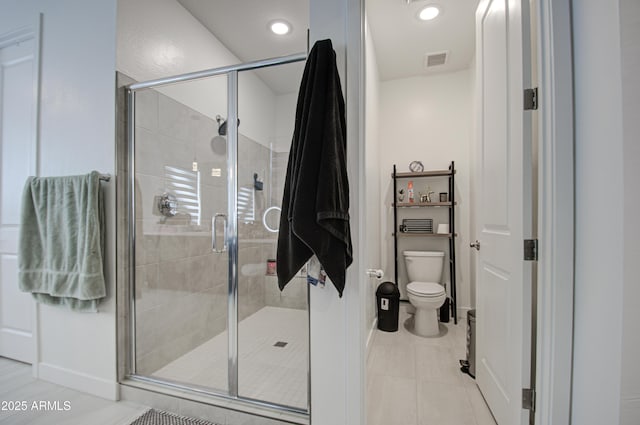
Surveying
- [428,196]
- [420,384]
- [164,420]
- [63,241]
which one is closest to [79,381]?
[164,420]

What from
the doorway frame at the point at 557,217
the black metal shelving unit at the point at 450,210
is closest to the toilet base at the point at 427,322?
the black metal shelving unit at the point at 450,210

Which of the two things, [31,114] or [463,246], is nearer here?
[31,114]

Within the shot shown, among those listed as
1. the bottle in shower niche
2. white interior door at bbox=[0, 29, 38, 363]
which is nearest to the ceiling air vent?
the bottle in shower niche

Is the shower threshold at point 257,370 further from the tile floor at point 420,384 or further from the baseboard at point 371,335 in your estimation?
the baseboard at point 371,335

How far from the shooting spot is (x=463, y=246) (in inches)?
120

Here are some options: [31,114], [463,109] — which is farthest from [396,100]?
[31,114]

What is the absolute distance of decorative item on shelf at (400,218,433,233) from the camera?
3.05m

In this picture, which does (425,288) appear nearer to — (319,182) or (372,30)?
(319,182)

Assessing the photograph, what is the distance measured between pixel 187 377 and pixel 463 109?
3.55m

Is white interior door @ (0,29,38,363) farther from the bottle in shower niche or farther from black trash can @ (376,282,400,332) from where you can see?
the bottle in shower niche

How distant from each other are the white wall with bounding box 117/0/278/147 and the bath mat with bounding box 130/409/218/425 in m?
1.76

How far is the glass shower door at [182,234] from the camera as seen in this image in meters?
1.75

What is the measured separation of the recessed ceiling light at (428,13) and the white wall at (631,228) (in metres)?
1.71

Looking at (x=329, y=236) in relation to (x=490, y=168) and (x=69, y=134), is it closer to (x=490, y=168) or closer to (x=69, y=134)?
(x=490, y=168)
